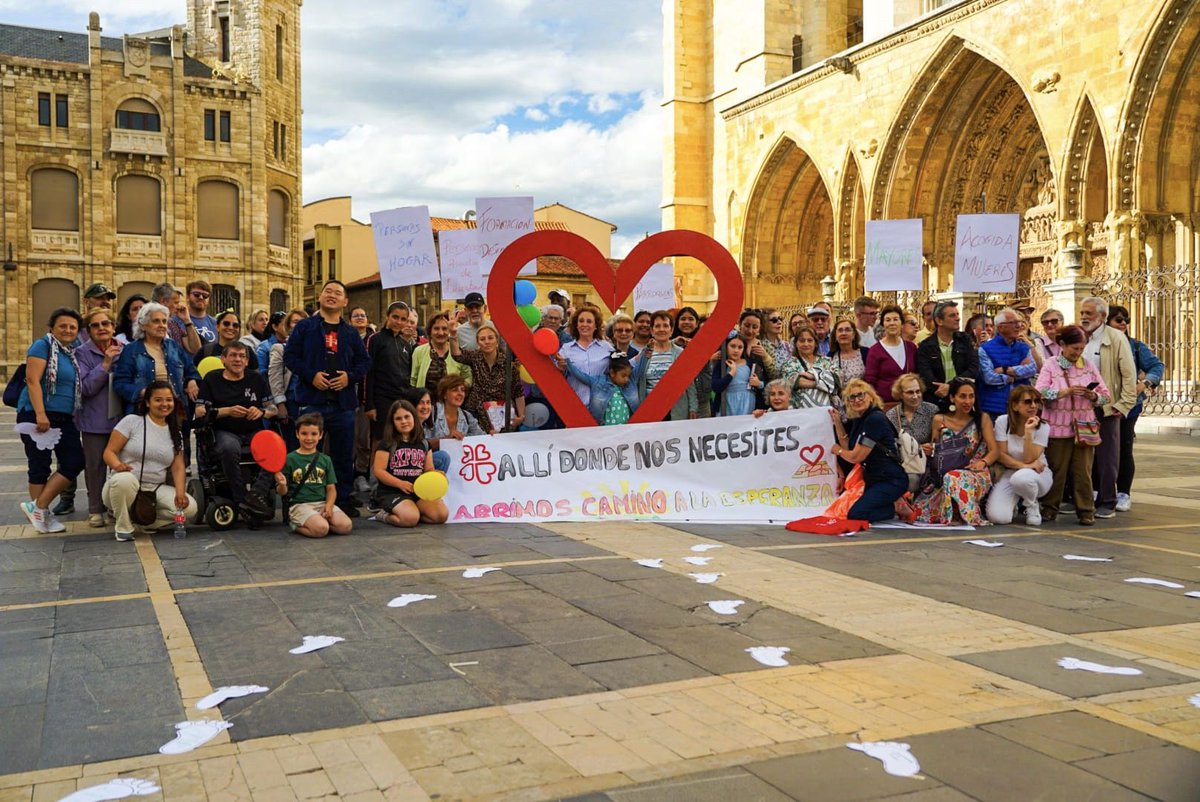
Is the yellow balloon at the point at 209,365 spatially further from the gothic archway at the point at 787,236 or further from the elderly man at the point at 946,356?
the gothic archway at the point at 787,236

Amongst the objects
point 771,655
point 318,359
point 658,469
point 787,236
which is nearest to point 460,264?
point 318,359

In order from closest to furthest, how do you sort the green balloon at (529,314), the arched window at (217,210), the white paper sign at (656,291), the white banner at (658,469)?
the white banner at (658,469) < the green balloon at (529,314) < the white paper sign at (656,291) < the arched window at (217,210)

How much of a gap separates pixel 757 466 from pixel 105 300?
603cm

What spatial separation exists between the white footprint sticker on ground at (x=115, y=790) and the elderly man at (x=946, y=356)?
7633mm

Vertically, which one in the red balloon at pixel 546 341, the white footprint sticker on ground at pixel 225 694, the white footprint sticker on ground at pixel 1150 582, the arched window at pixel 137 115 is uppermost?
the arched window at pixel 137 115

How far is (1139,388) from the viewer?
375 inches

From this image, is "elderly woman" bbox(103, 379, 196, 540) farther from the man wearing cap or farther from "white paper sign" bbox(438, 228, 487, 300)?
the man wearing cap

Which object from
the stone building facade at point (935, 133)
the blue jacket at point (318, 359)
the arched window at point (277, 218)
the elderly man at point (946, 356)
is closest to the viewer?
the blue jacket at point (318, 359)

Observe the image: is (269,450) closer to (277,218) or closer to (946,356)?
(946,356)

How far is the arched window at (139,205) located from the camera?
1706 inches

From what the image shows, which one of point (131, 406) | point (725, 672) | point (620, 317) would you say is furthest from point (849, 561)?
point (131, 406)

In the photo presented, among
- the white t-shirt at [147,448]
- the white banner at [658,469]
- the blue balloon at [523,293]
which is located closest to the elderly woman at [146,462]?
the white t-shirt at [147,448]

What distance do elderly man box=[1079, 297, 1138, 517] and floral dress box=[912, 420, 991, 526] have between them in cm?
121

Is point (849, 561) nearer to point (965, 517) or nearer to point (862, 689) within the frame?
point (965, 517)
